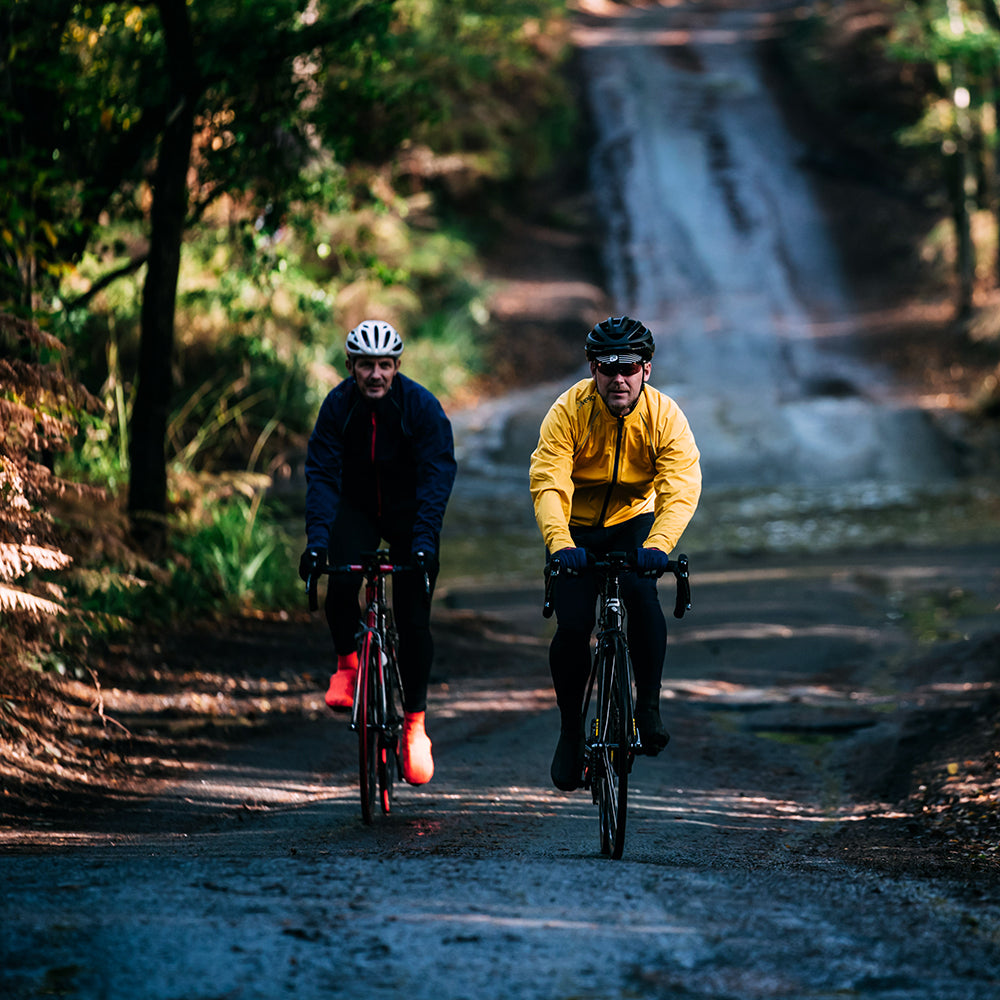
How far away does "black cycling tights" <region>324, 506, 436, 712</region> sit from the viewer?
6145 mm

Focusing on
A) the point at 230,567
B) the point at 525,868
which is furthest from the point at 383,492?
the point at 230,567

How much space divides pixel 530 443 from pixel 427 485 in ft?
49.0

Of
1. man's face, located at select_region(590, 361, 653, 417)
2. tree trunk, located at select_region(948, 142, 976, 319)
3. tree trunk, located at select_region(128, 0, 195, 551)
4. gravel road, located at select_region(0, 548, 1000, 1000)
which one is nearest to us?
gravel road, located at select_region(0, 548, 1000, 1000)

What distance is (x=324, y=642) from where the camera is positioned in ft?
34.2

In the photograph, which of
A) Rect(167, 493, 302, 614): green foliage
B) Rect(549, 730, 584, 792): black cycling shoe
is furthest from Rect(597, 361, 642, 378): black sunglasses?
Rect(167, 493, 302, 614): green foliage

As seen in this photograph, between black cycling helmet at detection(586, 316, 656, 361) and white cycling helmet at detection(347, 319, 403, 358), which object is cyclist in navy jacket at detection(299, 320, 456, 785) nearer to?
white cycling helmet at detection(347, 319, 403, 358)

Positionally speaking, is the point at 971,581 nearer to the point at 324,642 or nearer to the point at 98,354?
the point at 324,642

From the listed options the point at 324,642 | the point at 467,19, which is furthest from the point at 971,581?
the point at 467,19

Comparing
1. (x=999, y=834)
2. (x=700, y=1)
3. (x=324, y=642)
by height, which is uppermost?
(x=700, y=1)

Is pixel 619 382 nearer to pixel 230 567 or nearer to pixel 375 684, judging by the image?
pixel 375 684

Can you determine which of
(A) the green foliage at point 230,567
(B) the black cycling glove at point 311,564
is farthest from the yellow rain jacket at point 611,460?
(A) the green foliage at point 230,567

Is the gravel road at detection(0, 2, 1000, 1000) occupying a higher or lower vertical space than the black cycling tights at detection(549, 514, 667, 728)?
lower

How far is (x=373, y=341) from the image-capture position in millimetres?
5914

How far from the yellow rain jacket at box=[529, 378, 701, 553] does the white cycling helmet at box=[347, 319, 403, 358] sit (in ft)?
2.94
